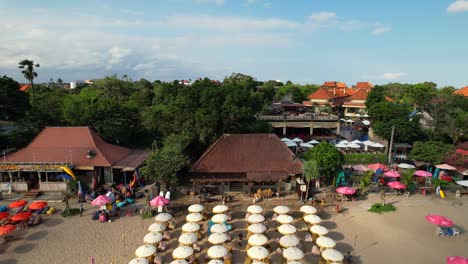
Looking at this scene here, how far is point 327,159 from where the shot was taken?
73.3 ft

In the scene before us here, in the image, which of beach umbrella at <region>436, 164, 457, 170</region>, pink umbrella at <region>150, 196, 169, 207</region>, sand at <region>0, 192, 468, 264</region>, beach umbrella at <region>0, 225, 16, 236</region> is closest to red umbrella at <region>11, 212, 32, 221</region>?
sand at <region>0, 192, 468, 264</region>

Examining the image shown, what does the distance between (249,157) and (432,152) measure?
17.5m

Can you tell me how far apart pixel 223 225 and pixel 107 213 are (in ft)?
25.9

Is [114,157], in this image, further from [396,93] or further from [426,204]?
[396,93]

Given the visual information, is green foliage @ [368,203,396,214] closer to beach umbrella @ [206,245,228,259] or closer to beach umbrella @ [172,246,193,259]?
beach umbrella @ [206,245,228,259]

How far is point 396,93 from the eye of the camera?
75.1m

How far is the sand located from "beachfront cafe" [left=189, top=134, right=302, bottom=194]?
2.11m

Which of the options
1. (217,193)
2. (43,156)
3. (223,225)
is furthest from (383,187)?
(43,156)

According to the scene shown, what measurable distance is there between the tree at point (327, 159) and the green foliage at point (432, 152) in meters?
9.76

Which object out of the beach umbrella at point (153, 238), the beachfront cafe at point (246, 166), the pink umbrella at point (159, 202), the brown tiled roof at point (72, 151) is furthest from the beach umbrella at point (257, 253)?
the brown tiled roof at point (72, 151)

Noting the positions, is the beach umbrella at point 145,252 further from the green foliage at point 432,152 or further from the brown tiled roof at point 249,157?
the green foliage at point 432,152

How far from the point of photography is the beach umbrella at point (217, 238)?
13914 mm

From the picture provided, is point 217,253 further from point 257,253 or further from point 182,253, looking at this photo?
point 257,253

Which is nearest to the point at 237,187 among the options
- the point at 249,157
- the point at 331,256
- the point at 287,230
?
the point at 249,157
